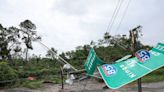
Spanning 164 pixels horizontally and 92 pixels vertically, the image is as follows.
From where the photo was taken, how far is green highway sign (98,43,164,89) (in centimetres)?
279

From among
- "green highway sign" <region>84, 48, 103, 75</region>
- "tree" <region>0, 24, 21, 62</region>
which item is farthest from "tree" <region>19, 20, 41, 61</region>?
"green highway sign" <region>84, 48, 103, 75</region>

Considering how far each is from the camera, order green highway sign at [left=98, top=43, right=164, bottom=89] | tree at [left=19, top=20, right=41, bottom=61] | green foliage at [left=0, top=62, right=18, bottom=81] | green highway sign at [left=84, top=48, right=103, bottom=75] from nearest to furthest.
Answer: green highway sign at [left=98, top=43, right=164, bottom=89]
green highway sign at [left=84, top=48, right=103, bottom=75]
green foliage at [left=0, top=62, right=18, bottom=81]
tree at [left=19, top=20, right=41, bottom=61]

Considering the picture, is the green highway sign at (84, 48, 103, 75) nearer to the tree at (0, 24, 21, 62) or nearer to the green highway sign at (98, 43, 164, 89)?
the green highway sign at (98, 43, 164, 89)

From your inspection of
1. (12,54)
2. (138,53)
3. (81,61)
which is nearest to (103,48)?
(81,61)

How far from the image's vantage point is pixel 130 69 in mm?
2877

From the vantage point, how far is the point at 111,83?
2850mm

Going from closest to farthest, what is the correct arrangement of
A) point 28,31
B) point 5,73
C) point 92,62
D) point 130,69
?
point 130,69, point 92,62, point 5,73, point 28,31

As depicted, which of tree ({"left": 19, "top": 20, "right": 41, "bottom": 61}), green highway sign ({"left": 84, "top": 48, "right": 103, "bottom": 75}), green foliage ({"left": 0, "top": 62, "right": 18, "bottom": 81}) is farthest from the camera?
tree ({"left": 19, "top": 20, "right": 41, "bottom": 61})

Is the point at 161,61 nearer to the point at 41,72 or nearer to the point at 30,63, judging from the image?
the point at 41,72

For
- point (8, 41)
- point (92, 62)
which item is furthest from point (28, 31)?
point (92, 62)

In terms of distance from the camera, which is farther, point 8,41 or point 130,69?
point 8,41

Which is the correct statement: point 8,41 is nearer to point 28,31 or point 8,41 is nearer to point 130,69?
point 28,31

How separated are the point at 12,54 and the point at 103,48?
7039 mm

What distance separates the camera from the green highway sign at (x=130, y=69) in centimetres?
279
